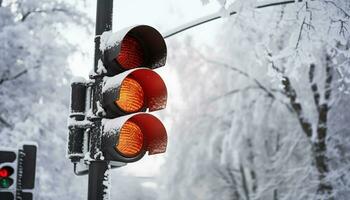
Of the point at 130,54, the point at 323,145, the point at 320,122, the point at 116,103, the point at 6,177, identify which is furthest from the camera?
the point at 320,122

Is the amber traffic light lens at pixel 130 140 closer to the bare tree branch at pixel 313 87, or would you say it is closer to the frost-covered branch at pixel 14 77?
the bare tree branch at pixel 313 87

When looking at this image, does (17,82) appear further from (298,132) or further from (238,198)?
(238,198)

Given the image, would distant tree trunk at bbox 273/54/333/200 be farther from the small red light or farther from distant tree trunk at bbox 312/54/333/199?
the small red light

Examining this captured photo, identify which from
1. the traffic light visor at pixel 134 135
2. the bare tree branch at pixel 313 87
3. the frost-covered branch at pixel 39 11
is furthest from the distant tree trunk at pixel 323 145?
the traffic light visor at pixel 134 135

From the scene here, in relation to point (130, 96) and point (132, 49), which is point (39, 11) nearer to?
point (132, 49)

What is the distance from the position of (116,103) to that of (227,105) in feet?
41.1

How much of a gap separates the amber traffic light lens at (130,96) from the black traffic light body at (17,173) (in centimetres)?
154

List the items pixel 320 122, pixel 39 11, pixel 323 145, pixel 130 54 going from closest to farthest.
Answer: pixel 130 54
pixel 323 145
pixel 320 122
pixel 39 11

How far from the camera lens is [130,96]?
2.93 m

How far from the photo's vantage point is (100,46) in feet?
9.86

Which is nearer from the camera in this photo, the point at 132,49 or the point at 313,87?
the point at 132,49

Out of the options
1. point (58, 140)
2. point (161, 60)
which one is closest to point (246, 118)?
point (58, 140)

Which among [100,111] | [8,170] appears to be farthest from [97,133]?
[8,170]

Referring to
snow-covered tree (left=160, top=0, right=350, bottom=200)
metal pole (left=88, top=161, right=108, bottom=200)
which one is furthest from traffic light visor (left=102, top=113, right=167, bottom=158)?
snow-covered tree (left=160, top=0, right=350, bottom=200)
